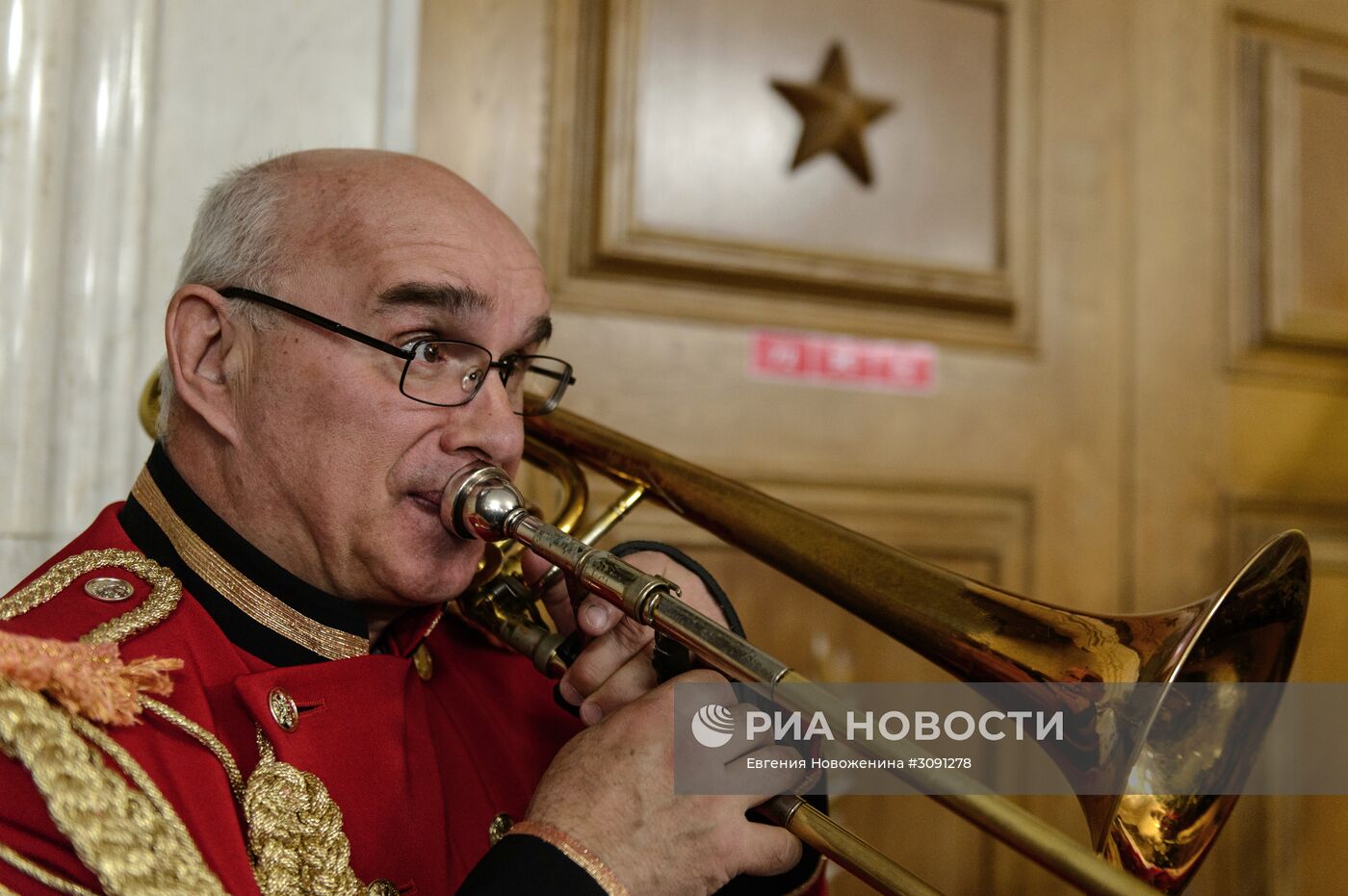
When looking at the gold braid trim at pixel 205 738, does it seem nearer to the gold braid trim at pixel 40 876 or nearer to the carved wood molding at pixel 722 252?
the gold braid trim at pixel 40 876

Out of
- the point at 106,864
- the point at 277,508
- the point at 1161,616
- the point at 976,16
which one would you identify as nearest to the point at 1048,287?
the point at 976,16

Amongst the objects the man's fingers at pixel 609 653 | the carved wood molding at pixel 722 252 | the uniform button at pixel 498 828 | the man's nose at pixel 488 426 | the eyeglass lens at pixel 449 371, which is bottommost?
the uniform button at pixel 498 828

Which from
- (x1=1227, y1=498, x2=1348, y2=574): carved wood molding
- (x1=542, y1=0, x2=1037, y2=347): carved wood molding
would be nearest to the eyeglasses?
(x1=542, y1=0, x2=1037, y2=347): carved wood molding

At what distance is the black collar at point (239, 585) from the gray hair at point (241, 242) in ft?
0.36

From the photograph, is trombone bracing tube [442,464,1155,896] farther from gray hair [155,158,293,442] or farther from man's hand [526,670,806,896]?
gray hair [155,158,293,442]

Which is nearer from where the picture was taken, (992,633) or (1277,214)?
(992,633)

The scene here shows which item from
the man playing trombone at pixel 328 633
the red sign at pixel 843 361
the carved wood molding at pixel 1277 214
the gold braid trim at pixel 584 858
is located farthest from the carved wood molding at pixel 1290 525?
the gold braid trim at pixel 584 858

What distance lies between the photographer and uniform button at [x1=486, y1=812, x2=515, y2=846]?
2.95ft

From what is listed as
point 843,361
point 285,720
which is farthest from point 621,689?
point 843,361

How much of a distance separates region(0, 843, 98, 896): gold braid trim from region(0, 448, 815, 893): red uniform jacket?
14 mm

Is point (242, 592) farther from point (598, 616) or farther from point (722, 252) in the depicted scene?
point (722, 252)

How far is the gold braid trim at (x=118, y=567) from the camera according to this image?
770 millimetres

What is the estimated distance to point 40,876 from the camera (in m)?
0.65

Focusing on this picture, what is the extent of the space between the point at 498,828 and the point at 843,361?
0.93 meters
